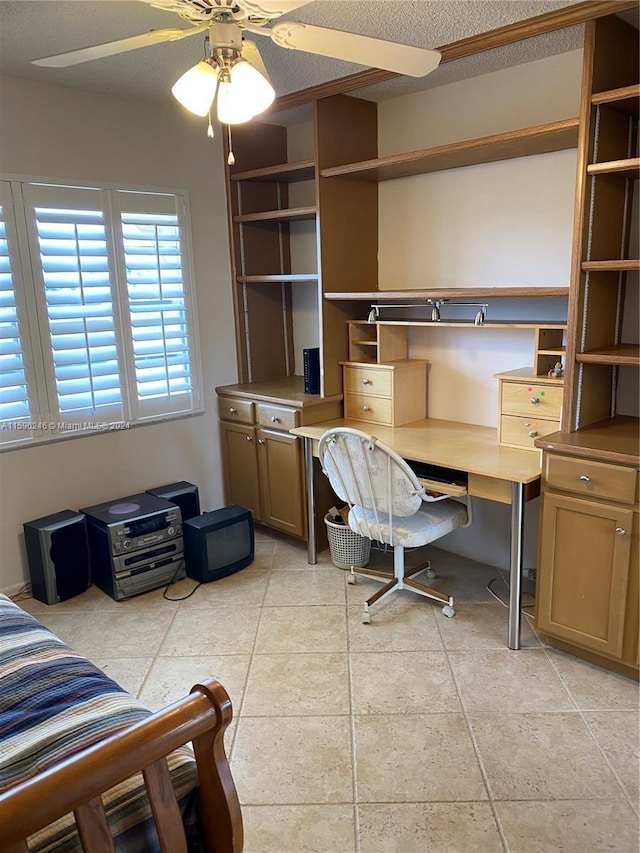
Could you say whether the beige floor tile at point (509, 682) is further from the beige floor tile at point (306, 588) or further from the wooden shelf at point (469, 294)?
the wooden shelf at point (469, 294)

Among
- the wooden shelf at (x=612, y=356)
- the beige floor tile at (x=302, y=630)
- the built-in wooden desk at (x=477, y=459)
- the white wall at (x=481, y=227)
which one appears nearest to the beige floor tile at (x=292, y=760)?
the beige floor tile at (x=302, y=630)

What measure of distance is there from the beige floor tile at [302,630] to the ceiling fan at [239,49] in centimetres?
208

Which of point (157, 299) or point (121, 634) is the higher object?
point (157, 299)

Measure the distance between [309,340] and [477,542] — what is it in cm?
168

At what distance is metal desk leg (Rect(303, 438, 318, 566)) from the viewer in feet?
11.0

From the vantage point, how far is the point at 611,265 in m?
2.31

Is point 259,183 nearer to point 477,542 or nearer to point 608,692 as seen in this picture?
point 477,542

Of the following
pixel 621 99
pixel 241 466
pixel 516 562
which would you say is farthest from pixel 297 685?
pixel 621 99

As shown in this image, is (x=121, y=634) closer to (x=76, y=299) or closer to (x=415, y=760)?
(x=415, y=760)

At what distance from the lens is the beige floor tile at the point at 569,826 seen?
1.74 metres

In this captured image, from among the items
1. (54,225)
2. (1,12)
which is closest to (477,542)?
(54,225)

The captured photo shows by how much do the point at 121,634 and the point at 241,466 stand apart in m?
1.32

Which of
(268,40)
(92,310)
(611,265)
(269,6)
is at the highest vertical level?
(268,40)

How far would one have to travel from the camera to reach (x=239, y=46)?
66.9 inches
